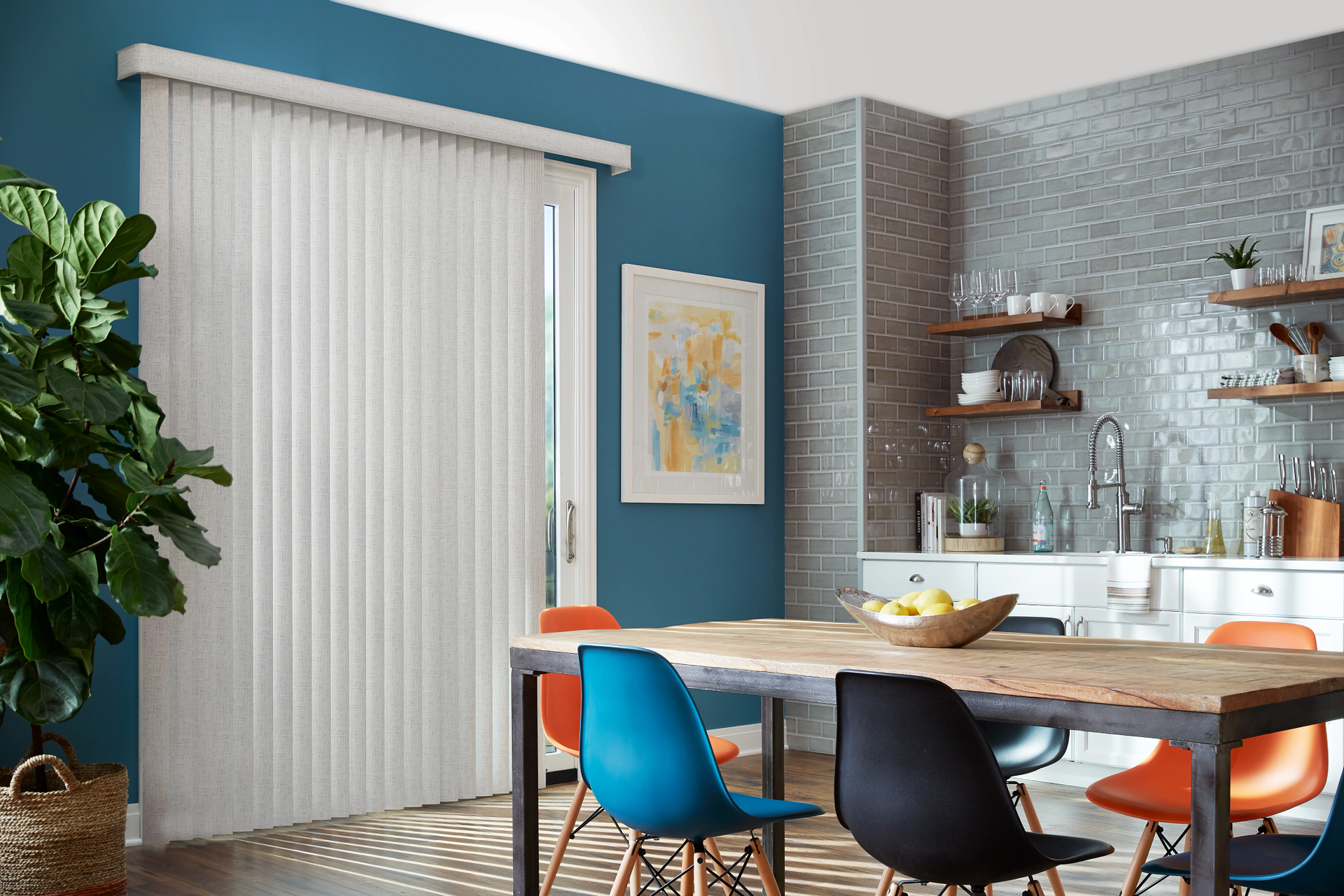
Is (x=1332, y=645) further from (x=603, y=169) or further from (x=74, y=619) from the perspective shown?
(x=74, y=619)

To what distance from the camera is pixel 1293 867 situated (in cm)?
230

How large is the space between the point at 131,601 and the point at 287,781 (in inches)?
54.2

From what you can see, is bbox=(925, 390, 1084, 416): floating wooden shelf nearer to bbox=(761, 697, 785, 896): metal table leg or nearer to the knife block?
the knife block

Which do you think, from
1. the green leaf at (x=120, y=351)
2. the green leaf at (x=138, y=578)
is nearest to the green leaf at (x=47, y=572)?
the green leaf at (x=138, y=578)

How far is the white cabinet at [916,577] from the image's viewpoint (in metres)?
5.28

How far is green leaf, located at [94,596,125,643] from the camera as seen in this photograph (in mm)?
3377

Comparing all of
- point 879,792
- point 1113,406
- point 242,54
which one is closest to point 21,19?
point 242,54

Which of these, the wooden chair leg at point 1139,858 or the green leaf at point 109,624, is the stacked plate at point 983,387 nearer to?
the wooden chair leg at point 1139,858

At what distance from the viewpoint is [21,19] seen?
3943mm

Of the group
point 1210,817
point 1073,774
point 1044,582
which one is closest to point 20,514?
point 1210,817

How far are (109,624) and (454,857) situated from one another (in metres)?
1.26

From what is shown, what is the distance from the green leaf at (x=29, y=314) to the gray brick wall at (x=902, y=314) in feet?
11.1

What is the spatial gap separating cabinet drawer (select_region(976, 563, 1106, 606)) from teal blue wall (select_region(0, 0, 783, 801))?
1113mm

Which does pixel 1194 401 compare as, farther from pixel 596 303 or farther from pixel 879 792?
pixel 879 792
